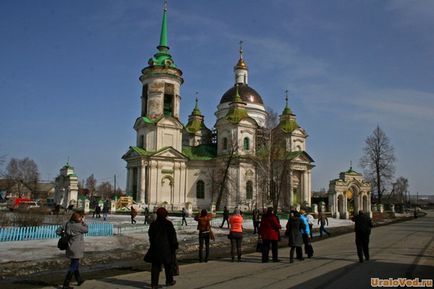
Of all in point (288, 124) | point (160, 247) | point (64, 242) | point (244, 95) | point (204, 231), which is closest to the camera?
point (160, 247)

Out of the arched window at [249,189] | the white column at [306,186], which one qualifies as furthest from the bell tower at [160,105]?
the white column at [306,186]

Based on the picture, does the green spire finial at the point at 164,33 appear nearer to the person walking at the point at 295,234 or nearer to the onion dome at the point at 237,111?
the onion dome at the point at 237,111

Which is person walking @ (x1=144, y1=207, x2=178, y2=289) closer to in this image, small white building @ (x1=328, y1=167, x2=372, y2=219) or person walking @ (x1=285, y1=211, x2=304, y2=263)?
person walking @ (x1=285, y1=211, x2=304, y2=263)

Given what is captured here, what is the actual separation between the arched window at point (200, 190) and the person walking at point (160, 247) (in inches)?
1931

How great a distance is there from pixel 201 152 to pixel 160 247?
51.8 meters

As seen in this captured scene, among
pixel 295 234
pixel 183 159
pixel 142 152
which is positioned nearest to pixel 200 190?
pixel 183 159

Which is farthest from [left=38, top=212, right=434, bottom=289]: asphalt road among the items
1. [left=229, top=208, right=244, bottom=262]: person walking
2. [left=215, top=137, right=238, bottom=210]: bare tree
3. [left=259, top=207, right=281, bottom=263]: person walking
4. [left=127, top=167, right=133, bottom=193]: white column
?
[left=127, top=167, right=133, bottom=193]: white column

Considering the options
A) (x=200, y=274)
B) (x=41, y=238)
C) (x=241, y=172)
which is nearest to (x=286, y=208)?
(x=241, y=172)

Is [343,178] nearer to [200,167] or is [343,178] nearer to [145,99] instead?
[200,167]

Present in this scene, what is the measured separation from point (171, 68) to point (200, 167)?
535 inches

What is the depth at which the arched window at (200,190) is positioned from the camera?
2296 inches

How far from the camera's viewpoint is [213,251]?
56.1ft

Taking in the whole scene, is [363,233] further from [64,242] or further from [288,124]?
[288,124]

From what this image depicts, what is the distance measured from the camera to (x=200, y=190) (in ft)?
192
